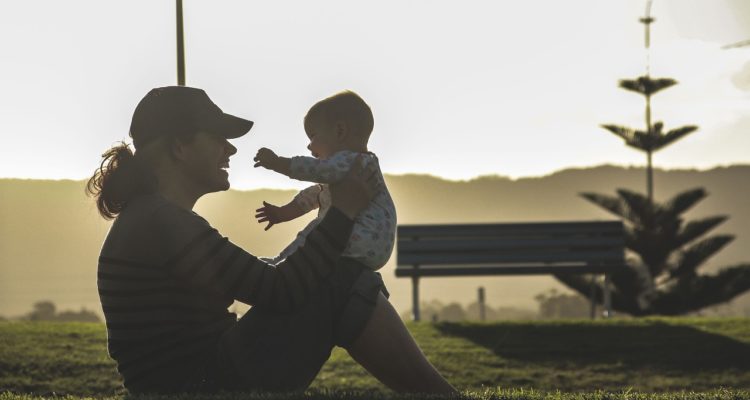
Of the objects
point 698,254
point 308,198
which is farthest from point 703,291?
point 308,198

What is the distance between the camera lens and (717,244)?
84.6 ft

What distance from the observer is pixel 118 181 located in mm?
3541

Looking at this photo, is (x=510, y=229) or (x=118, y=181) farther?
(x=510, y=229)

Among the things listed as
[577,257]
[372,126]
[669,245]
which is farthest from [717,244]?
[372,126]

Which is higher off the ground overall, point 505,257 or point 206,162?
point 206,162

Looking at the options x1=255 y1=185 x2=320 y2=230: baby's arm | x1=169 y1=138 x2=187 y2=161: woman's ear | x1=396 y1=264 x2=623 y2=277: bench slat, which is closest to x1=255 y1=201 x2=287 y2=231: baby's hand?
x1=255 y1=185 x2=320 y2=230: baby's arm

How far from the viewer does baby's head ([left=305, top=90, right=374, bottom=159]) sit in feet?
13.4

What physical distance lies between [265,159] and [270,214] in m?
0.60

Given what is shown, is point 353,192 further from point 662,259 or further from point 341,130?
point 662,259

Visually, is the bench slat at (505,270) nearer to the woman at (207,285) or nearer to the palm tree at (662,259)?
the woman at (207,285)

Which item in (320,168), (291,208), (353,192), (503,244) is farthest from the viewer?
(503,244)

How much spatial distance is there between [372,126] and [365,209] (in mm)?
463

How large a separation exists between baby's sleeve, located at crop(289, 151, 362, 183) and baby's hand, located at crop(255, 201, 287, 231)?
558 millimetres

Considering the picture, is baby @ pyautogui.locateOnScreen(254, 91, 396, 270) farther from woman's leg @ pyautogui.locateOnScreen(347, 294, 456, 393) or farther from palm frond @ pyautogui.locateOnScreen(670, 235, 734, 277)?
palm frond @ pyautogui.locateOnScreen(670, 235, 734, 277)
